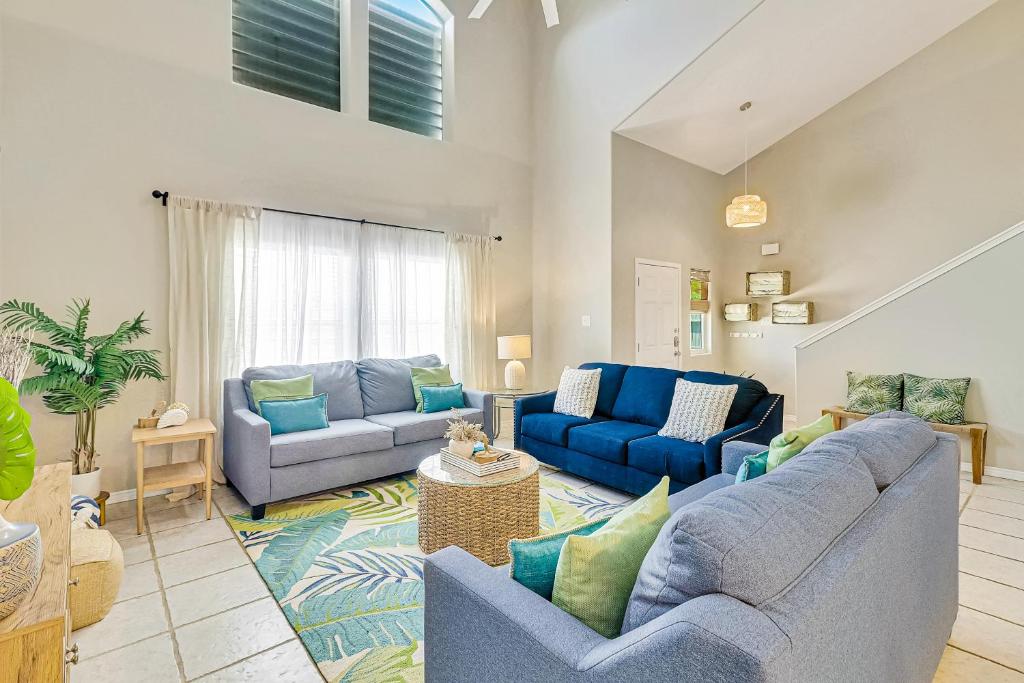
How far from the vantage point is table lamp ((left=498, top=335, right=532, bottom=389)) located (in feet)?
16.6

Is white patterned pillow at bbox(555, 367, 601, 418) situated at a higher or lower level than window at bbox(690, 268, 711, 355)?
lower

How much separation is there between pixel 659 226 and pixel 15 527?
580 cm

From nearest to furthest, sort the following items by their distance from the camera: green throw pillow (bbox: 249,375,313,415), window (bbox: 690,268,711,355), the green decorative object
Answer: the green decorative object < green throw pillow (bbox: 249,375,313,415) < window (bbox: 690,268,711,355)

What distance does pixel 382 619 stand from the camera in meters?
2.09

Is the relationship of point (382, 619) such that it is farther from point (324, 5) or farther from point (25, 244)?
point (324, 5)

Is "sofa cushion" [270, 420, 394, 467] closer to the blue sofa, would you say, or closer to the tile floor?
the tile floor

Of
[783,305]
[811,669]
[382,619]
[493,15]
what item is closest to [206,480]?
Answer: [382,619]

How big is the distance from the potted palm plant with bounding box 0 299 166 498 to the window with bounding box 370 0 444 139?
3048 mm

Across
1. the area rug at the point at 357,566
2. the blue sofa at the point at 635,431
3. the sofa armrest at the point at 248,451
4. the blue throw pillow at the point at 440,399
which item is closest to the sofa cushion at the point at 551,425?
the blue sofa at the point at 635,431

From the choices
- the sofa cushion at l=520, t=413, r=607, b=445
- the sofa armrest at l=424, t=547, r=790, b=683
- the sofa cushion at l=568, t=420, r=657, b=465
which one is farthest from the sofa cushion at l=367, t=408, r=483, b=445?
the sofa armrest at l=424, t=547, r=790, b=683

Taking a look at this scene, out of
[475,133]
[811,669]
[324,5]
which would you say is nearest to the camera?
[811,669]

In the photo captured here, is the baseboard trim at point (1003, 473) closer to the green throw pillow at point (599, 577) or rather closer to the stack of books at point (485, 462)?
the stack of books at point (485, 462)

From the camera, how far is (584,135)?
17.9ft

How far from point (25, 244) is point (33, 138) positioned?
0.69 m
